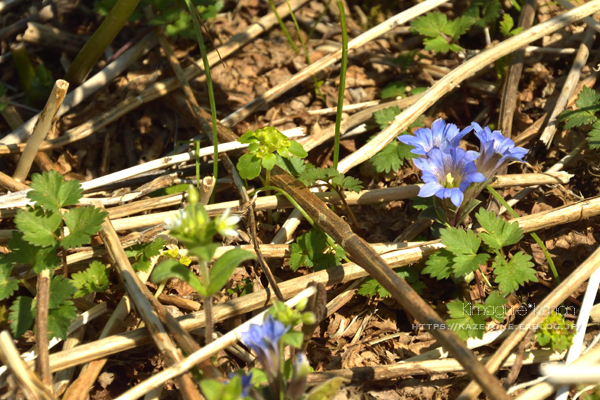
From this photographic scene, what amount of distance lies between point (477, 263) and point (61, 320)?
1742mm

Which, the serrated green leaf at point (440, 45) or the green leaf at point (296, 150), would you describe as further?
the serrated green leaf at point (440, 45)

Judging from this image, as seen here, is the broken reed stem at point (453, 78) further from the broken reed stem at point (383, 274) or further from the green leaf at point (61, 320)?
the green leaf at point (61, 320)

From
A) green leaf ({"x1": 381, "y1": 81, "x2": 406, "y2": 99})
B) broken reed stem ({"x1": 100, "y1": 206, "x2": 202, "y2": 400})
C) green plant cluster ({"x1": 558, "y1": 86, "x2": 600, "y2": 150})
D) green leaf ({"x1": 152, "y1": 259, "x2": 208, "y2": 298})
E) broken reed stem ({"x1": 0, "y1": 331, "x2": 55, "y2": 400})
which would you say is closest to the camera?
green leaf ({"x1": 152, "y1": 259, "x2": 208, "y2": 298})

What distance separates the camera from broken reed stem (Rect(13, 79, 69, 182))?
8.21 feet

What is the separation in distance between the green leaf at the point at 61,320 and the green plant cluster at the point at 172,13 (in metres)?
1.79

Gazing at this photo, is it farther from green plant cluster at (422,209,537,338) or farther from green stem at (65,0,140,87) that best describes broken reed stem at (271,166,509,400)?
green stem at (65,0,140,87)

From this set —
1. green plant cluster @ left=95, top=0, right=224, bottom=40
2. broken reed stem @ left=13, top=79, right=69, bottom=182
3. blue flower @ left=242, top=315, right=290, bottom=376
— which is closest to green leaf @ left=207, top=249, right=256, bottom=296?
blue flower @ left=242, top=315, right=290, bottom=376

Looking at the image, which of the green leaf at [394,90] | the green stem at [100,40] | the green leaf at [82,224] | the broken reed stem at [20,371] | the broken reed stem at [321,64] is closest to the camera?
the broken reed stem at [20,371]

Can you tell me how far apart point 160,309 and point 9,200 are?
1.04m

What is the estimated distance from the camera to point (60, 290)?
2.20 m

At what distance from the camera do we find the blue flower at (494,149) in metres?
2.26

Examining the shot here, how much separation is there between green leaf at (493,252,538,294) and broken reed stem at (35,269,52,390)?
1845 millimetres

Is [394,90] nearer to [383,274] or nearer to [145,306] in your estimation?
[383,274]

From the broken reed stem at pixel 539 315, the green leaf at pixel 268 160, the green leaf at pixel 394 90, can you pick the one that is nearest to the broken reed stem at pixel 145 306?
the green leaf at pixel 268 160
